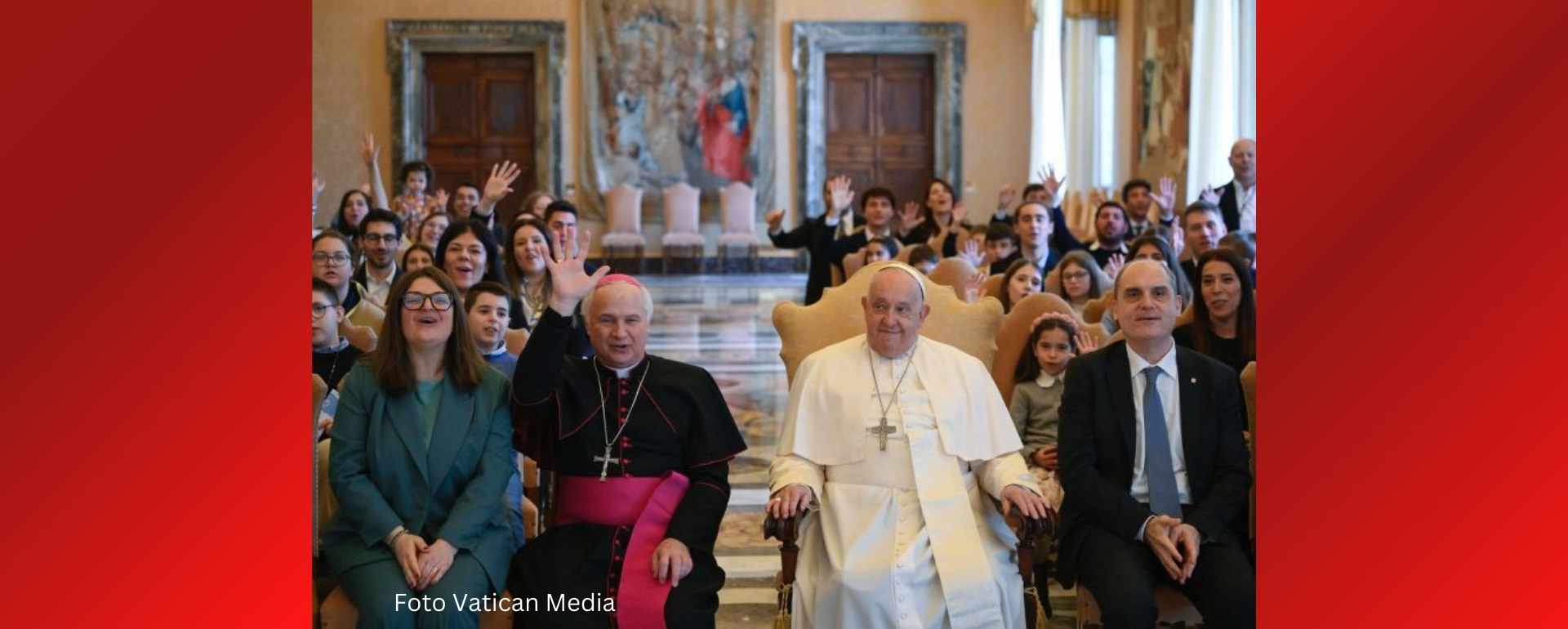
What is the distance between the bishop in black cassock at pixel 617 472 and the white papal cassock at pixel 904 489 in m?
0.24

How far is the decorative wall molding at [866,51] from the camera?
71.7 feet

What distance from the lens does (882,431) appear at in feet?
15.0

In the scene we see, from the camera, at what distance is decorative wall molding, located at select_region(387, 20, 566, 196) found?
21.7 metres

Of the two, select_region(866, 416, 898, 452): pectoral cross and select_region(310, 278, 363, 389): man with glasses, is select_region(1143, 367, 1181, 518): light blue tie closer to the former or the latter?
select_region(866, 416, 898, 452): pectoral cross

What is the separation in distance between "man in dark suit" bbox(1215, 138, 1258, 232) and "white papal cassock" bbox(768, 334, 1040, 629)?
5.23m

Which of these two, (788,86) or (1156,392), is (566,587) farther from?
(788,86)

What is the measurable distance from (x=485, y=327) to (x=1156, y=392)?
2161mm

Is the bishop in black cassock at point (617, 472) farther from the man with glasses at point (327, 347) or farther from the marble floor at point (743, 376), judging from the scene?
the man with glasses at point (327, 347)

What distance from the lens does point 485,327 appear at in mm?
5426

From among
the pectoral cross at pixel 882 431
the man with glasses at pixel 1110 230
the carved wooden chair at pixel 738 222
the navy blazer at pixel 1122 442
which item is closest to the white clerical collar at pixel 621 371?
the pectoral cross at pixel 882 431

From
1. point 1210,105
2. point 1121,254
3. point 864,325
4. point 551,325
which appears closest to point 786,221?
point 1210,105

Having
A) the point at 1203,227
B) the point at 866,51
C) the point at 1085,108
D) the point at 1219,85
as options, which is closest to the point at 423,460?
the point at 1203,227

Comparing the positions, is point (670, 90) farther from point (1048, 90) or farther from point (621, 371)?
point (621, 371)

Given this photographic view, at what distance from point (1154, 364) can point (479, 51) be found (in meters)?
18.5
